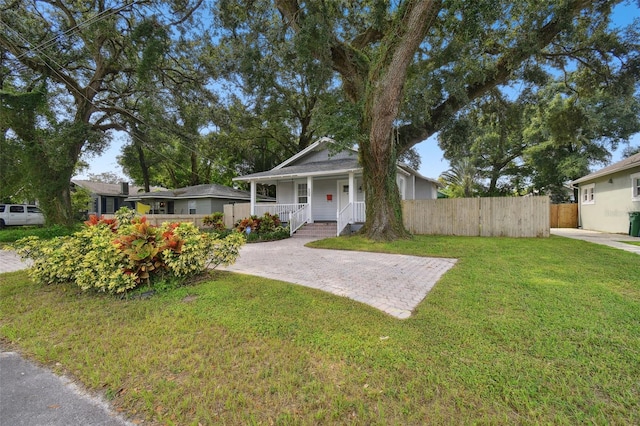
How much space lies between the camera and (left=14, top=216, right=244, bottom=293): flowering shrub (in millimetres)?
4227

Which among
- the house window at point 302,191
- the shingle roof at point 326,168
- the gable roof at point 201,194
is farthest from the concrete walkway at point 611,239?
the gable roof at point 201,194

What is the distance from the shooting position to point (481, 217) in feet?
38.4

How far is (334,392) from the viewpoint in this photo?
203 cm

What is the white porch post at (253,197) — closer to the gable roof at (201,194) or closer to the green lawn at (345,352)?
the gable roof at (201,194)

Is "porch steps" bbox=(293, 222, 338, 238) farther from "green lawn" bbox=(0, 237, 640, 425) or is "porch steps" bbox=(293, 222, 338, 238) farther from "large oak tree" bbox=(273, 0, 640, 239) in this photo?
"green lawn" bbox=(0, 237, 640, 425)

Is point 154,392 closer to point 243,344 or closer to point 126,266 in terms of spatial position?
point 243,344

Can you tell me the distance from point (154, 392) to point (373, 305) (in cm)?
254

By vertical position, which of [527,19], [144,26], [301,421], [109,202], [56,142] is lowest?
[301,421]

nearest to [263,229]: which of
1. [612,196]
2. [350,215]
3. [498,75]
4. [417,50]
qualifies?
[350,215]

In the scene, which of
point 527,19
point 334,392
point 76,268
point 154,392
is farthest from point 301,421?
point 527,19

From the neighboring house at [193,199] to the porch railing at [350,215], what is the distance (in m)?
11.7

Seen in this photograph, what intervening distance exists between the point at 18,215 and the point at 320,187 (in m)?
21.3

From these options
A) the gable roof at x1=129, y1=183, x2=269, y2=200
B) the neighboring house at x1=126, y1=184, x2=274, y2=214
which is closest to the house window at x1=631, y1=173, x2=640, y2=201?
the neighboring house at x1=126, y1=184, x2=274, y2=214

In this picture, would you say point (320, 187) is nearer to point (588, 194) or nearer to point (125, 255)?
point (125, 255)
